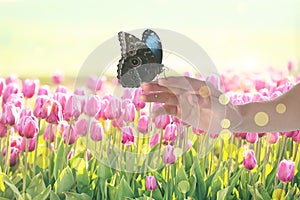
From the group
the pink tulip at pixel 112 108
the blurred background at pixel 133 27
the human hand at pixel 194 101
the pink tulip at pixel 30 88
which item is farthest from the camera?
the blurred background at pixel 133 27

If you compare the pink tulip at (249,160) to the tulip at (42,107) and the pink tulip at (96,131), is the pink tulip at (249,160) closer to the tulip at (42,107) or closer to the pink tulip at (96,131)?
the pink tulip at (96,131)

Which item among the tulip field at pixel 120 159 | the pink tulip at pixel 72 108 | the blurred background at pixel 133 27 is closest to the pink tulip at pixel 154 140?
the tulip field at pixel 120 159

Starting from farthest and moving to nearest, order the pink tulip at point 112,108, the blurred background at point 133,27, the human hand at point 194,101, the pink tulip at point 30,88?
the blurred background at point 133,27, the pink tulip at point 30,88, the pink tulip at point 112,108, the human hand at point 194,101

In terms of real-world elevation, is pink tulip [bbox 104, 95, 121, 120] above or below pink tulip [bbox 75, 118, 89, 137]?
above

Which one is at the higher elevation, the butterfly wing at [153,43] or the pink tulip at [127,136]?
the butterfly wing at [153,43]

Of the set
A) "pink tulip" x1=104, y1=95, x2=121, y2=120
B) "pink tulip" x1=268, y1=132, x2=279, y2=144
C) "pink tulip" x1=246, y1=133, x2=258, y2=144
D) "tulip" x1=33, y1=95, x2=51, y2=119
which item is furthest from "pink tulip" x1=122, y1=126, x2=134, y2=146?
"pink tulip" x1=268, y1=132, x2=279, y2=144

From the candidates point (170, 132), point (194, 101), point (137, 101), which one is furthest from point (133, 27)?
point (194, 101)

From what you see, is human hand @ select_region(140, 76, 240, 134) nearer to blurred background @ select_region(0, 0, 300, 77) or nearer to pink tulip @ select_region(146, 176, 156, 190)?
pink tulip @ select_region(146, 176, 156, 190)
